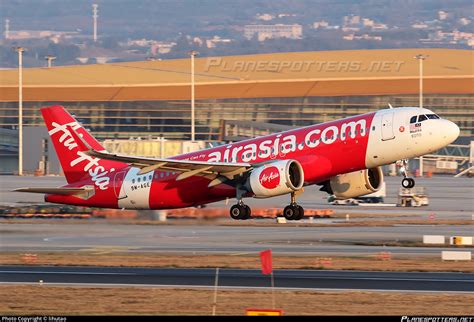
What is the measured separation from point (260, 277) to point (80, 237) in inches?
1228

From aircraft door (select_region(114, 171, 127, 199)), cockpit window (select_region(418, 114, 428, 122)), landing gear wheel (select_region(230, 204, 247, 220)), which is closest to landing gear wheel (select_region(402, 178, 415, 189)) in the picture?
cockpit window (select_region(418, 114, 428, 122))

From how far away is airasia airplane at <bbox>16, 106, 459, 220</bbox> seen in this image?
209 ft

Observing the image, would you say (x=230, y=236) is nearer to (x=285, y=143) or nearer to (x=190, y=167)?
(x=190, y=167)

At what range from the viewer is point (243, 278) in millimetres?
69438

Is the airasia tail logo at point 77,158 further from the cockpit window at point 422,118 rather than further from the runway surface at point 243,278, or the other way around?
the cockpit window at point 422,118

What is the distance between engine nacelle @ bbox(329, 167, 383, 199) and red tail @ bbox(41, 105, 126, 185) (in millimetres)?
13863

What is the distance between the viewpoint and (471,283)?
2621 inches

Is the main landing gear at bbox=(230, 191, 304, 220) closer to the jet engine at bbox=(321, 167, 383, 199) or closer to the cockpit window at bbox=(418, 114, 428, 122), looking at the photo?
the jet engine at bbox=(321, 167, 383, 199)

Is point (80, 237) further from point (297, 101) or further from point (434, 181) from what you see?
point (297, 101)

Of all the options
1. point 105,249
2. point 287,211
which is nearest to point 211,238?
point 105,249

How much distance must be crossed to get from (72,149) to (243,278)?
13800 mm

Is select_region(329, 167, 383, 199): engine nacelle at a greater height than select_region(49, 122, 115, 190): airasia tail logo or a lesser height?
lesser

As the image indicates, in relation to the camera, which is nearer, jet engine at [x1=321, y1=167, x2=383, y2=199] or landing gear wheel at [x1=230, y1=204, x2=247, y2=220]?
landing gear wheel at [x1=230, y1=204, x2=247, y2=220]

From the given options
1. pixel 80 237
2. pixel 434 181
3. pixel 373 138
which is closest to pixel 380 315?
pixel 373 138
